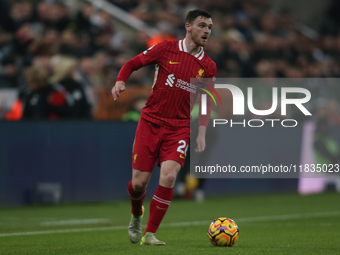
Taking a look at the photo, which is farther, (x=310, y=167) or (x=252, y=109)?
(x=310, y=167)

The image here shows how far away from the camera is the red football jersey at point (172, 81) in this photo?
652 centimetres

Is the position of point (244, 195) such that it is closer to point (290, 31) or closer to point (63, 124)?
point (63, 124)

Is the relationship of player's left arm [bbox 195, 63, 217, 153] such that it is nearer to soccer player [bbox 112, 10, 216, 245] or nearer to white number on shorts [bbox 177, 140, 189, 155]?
soccer player [bbox 112, 10, 216, 245]

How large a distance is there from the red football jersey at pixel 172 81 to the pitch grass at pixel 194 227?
1.36 metres

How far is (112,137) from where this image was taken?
12812 mm

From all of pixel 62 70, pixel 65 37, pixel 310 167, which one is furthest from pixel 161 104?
pixel 310 167

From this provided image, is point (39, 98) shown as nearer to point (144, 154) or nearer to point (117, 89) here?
point (144, 154)

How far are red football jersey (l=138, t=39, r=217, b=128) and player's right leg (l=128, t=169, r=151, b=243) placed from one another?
1.95 ft

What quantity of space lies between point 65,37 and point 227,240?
8.78m

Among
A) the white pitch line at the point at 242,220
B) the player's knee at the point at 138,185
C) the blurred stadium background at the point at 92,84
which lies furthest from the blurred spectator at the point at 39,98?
the player's knee at the point at 138,185

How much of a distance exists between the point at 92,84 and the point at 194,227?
5874 millimetres

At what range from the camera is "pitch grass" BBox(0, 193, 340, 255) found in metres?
6.19

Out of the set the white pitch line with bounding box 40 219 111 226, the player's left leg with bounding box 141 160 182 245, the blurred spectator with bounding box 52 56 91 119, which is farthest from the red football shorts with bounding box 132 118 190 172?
the blurred spectator with bounding box 52 56 91 119

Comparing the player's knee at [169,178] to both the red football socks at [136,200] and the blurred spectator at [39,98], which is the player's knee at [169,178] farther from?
the blurred spectator at [39,98]
